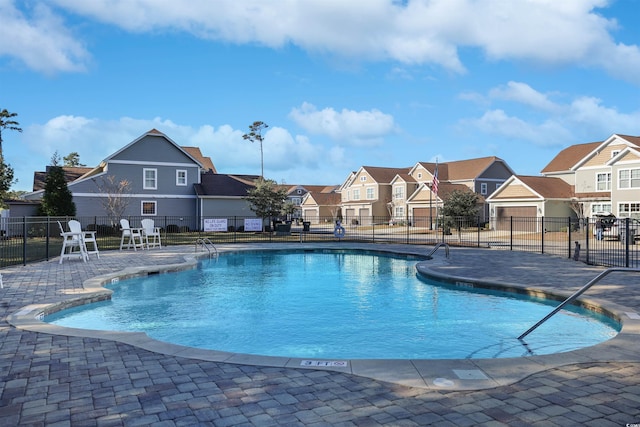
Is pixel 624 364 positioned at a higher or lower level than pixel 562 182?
lower

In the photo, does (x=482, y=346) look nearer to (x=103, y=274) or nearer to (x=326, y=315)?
(x=326, y=315)

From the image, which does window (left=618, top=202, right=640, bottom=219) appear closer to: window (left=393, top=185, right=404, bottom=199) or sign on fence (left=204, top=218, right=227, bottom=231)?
window (left=393, top=185, right=404, bottom=199)

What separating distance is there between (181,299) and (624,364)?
859 cm

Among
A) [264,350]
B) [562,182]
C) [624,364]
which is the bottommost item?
[264,350]

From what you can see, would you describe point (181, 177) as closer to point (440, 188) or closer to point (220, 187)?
point (220, 187)

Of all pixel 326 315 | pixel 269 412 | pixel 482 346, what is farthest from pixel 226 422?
pixel 326 315

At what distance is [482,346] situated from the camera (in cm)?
691

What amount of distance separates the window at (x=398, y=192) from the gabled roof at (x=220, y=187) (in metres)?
21.8

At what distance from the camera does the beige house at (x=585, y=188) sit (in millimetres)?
30797

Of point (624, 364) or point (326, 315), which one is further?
point (326, 315)

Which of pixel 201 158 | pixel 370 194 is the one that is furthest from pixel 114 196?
pixel 370 194

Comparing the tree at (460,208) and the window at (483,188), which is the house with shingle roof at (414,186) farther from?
the tree at (460,208)

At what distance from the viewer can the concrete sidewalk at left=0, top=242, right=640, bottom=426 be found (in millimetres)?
3381

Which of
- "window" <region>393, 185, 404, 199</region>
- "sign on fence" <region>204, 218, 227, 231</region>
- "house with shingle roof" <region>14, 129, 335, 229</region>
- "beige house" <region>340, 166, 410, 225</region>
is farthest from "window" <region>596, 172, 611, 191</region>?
"sign on fence" <region>204, 218, 227, 231</region>
